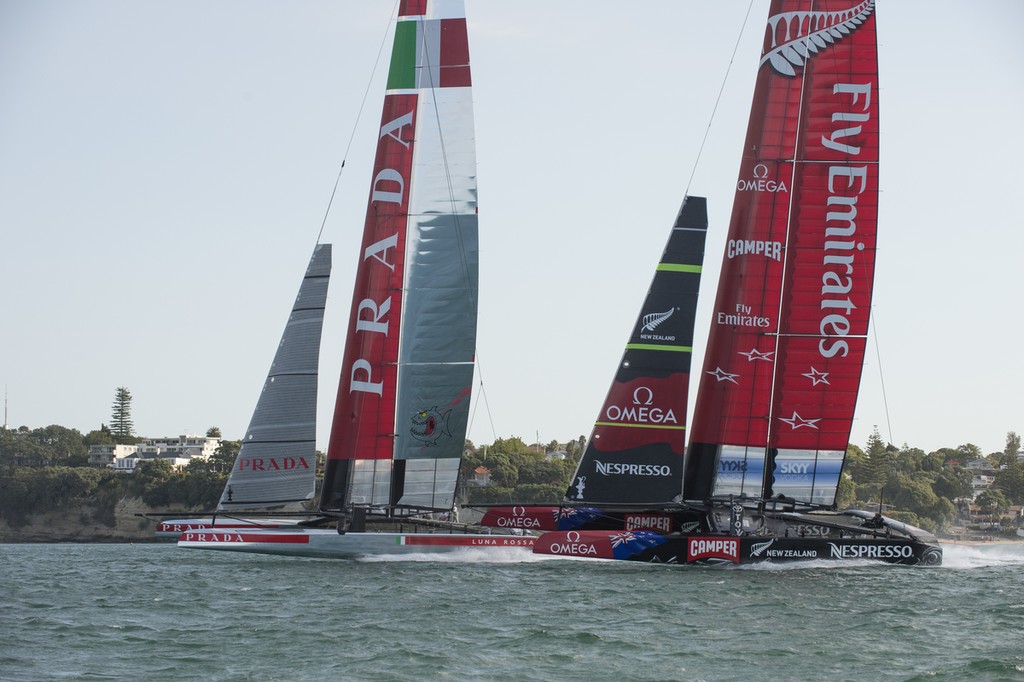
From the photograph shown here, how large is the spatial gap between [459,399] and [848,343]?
8.50 meters

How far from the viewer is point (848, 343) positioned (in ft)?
92.9

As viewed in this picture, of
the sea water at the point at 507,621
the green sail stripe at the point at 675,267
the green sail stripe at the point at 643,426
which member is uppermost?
the green sail stripe at the point at 675,267

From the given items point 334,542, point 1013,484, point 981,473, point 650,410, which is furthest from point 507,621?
point 981,473

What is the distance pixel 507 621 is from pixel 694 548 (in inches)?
330

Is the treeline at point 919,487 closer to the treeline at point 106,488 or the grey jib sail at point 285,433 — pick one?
the treeline at point 106,488

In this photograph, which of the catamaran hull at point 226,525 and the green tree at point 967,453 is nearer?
the catamaran hull at point 226,525

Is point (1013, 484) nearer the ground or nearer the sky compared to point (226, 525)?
nearer the sky

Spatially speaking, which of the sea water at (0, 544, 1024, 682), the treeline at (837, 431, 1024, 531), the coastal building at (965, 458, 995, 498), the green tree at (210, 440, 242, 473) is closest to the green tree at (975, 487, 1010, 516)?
the treeline at (837, 431, 1024, 531)

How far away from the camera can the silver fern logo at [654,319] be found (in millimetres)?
29375

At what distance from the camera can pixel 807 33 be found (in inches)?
1118

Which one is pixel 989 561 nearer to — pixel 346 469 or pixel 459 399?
pixel 459 399

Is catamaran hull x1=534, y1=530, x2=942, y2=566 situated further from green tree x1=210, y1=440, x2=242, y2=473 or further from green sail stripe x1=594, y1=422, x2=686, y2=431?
green tree x1=210, y1=440, x2=242, y2=473

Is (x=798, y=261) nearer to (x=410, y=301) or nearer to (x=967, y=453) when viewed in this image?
(x=410, y=301)

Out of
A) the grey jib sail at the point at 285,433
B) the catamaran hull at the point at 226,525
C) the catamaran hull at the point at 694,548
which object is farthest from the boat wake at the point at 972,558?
the catamaran hull at the point at 226,525
